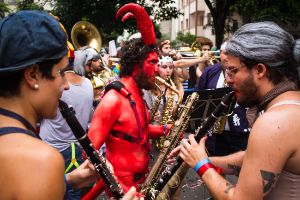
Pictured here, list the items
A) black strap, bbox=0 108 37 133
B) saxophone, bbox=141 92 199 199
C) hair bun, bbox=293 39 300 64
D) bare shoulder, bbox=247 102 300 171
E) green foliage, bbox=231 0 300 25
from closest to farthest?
black strap, bbox=0 108 37 133, bare shoulder, bbox=247 102 300 171, hair bun, bbox=293 39 300 64, saxophone, bbox=141 92 199 199, green foliage, bbox=231 0 300 25

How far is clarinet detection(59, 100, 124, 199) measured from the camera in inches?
73.7

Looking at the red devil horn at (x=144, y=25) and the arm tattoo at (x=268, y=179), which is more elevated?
the red devil horn at (x=144, y=25)

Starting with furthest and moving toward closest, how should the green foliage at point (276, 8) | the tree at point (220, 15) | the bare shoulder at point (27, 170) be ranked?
the tree at point (220, 15), the green foliage at point (276, 8), the bare shoulder at point (27, 170)

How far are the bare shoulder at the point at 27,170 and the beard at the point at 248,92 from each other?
1.11m

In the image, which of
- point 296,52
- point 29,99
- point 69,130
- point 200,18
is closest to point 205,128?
point 296,52

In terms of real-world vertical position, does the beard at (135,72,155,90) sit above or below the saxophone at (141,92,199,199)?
above

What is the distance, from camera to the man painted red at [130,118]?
8.82ft

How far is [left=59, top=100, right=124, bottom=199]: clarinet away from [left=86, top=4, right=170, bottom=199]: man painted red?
1.42 ft

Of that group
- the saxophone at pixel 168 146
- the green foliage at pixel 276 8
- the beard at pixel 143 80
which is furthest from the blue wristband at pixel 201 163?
the green foliage at pixel 276 8

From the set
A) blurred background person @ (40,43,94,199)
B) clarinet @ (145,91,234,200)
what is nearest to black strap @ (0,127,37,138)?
clarinet @ (145,91,234,200)

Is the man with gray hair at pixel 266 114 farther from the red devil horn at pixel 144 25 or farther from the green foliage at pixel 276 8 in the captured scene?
the green foliage at pixel 276 8

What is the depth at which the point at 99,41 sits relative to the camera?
845 centimetres

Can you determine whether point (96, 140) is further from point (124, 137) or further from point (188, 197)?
point (188, 197)

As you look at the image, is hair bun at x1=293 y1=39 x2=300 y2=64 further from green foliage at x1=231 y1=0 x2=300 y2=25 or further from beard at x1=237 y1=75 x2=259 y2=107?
green foliage at x1=231 y1=0 x2=300 y2=25
